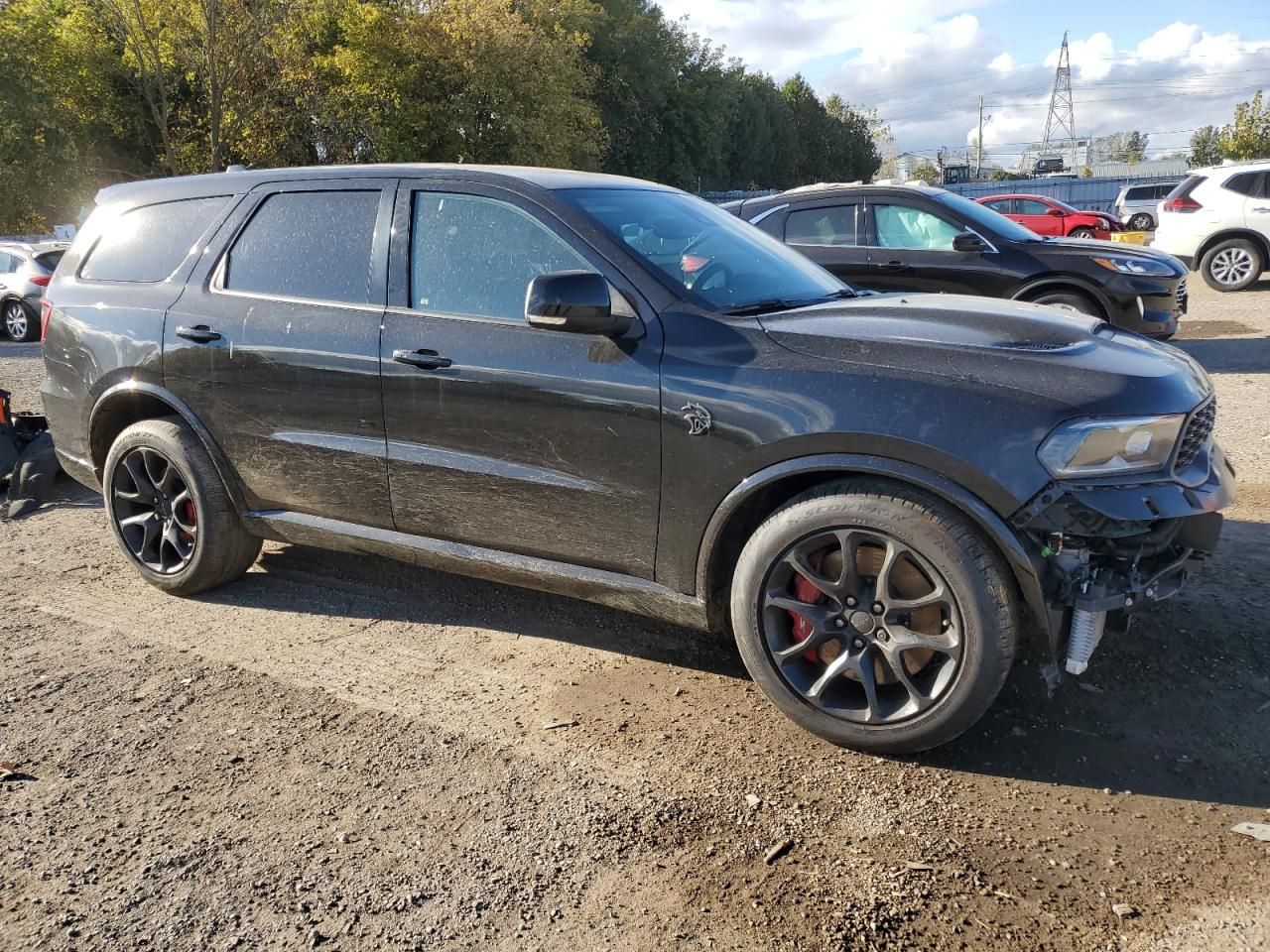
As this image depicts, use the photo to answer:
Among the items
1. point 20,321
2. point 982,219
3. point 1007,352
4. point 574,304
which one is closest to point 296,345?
point 574,304

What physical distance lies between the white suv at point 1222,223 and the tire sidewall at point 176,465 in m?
15.6

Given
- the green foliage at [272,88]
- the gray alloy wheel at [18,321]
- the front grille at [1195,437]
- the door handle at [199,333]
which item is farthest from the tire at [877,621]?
the green foliage at [272,88]

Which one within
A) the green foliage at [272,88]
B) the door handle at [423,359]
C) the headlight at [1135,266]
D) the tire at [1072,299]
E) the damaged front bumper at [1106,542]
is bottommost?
the damaged front bumper at [1106,542]

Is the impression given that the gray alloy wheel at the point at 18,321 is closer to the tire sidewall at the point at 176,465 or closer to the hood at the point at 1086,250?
the tire sidewall at the point at 176,465

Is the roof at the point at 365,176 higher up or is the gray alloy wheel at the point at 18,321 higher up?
the roof at the point at 365,176

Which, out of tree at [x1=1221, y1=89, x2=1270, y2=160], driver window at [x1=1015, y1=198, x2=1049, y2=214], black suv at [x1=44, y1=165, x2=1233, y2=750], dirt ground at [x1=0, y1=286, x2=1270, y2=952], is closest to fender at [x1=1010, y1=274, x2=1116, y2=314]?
dirt ground at [x1=0, y1=286, x2=1270, y2=952]

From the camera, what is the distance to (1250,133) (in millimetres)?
63406

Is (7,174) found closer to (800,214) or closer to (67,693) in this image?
(800,214)

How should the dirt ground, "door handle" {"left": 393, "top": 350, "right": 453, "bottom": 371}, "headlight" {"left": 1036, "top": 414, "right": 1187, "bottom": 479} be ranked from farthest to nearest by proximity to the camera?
"door handle" {"left": 393, "top": 350, "right": 453, "bottom": 371} → "headlight" {"left": 1036, "top": 414, "right": 1187, "bottom": 479} → the dirt ground

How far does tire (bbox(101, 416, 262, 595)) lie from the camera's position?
14.1 ft

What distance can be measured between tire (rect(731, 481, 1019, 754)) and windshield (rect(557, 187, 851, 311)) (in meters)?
0.84

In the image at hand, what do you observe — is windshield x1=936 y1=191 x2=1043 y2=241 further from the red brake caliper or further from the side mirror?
the red brake caliper

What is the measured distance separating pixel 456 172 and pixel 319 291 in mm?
730

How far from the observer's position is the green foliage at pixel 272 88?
2886 centimetres
